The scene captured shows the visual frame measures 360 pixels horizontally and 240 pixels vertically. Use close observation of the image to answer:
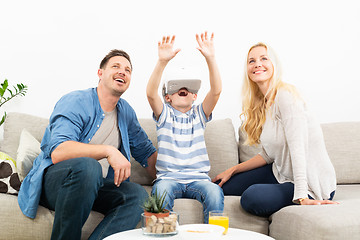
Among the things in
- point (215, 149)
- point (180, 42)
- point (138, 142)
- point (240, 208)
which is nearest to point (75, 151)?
point (138, 142)

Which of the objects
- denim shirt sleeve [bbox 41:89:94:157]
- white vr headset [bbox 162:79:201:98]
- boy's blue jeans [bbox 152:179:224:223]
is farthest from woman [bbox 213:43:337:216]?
denim shirt sleeve [bbox 41:89:94:157]

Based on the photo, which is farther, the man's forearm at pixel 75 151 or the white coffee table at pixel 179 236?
the man's forearm at pixel 75 151

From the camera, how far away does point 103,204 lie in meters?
1.72

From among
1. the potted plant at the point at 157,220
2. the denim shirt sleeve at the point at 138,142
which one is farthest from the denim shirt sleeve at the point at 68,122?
the potted plant at the point at 157,220

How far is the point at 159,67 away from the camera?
190 cm

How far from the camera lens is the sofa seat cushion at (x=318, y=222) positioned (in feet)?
4.50

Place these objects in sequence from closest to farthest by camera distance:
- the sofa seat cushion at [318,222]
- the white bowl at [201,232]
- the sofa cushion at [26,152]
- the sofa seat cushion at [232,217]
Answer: the white bowl at [201,232]
the sofa seat cushion at [318,222]
the sofa seat cushion at [232,217]
the sofa cushion at [26,152]

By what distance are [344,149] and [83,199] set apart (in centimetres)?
167

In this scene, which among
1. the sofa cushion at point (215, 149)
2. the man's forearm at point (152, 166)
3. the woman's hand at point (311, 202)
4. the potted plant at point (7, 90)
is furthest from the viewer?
the potted plant at point (7, 90)

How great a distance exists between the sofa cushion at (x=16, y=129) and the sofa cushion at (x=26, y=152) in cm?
8

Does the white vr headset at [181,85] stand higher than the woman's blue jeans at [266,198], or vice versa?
the white vr headset at [181,85]

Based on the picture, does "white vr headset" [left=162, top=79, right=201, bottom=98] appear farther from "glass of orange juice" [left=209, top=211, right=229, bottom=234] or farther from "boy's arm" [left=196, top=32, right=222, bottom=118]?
"glass of orange juice" [left=209, top=211, right=229, bottom=234]

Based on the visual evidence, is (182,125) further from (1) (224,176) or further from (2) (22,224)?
(2) (22,224)

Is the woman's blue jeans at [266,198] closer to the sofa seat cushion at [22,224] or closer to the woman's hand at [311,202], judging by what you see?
the woman's hand at [311,202]
